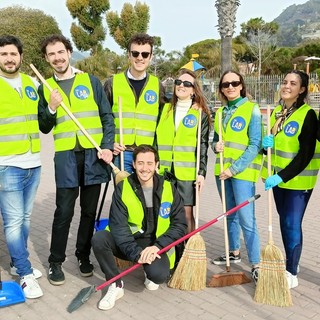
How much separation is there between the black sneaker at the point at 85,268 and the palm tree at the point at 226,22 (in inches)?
306

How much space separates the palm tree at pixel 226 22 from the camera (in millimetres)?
10695

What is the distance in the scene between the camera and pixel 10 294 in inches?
141

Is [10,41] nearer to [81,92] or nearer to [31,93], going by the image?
[31,93]

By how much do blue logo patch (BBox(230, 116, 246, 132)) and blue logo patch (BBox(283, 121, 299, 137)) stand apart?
37cm

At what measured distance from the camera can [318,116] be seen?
3516 mm

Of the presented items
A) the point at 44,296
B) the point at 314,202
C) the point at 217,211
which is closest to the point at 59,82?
the point at 44,296

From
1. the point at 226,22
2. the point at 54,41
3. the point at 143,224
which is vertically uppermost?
the point at 226,22

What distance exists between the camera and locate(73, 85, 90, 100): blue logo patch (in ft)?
12.3

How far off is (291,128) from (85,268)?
2.27 meters

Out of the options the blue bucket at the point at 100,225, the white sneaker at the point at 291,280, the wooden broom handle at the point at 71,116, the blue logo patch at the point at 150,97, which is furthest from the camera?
the blue bucket at the point at 100,225

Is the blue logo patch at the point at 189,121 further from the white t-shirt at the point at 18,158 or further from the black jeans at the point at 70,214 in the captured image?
the white t-shirt at the point at 18,158

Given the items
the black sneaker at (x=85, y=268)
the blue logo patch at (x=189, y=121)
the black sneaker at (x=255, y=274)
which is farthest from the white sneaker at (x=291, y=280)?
the black sneaker at (x=85, y=268)

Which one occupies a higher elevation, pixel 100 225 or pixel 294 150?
pixel 294 150

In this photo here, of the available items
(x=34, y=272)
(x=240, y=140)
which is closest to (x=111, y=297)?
(x=34, y=272)
